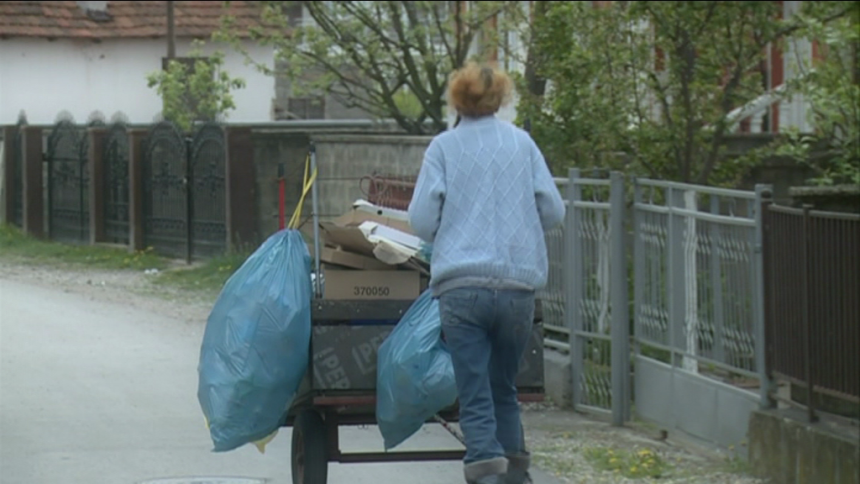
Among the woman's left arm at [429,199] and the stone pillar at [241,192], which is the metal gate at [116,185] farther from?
the woman's left arm at [429,199]

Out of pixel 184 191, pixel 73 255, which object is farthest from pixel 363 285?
pixel 73 255

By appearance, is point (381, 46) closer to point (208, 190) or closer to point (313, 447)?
point (208, 190)

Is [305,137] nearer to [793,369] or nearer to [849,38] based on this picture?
[849,38]

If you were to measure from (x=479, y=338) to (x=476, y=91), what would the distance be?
3.32 ft

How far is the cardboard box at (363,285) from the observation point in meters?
7.22

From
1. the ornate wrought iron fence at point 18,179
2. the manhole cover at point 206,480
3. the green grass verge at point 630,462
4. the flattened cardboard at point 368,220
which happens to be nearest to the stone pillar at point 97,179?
the ornate wrought iron fence at point 18,179

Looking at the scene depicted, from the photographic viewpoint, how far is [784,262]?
26.9 ft

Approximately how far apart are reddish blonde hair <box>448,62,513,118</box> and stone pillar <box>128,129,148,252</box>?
619 inches

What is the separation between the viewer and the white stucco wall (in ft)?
111

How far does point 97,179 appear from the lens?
23.2 metres

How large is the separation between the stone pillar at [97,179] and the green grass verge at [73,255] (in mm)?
276

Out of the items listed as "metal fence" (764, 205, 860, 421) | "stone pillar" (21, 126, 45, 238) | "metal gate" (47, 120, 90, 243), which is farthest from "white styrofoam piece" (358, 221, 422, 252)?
"stone pillar" (21, 126, 45, 238)

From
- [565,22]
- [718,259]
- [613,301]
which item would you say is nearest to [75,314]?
[565,22]

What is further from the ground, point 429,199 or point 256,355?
point 429,199
